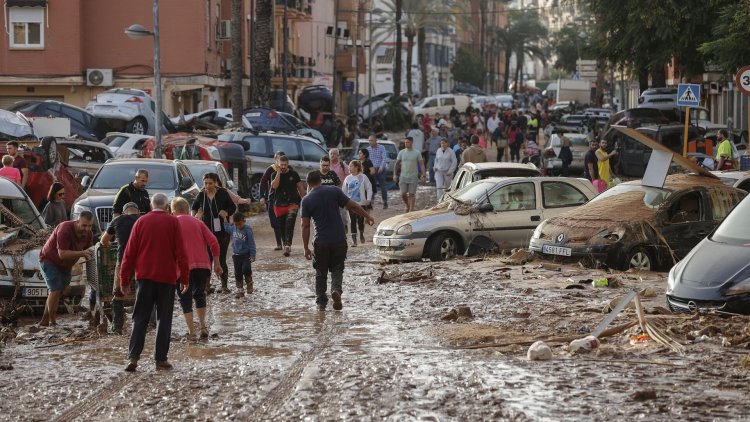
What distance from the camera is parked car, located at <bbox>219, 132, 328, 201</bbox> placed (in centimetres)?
3316

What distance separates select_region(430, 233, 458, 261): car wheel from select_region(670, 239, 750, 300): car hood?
7.66m

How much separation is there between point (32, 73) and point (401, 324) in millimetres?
39679

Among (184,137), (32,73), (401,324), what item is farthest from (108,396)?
(32,73)

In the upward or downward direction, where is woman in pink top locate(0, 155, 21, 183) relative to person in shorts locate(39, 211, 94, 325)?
upward

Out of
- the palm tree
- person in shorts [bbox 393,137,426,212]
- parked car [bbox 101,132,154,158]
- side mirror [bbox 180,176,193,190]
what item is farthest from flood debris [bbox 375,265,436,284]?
the palm tree

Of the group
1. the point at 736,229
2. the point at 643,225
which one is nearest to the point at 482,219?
the point at 643,225

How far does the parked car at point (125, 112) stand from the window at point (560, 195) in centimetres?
2219

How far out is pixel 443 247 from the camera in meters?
21.2

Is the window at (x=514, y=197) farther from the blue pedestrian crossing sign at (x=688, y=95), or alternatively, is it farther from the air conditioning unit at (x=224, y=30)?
the air conditioning unit at (x=224, y=30)

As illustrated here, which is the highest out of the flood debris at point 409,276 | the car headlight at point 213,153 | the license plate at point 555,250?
the car headlight at point 213,153

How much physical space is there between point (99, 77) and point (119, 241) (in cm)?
3853

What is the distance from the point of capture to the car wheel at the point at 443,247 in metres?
21.0

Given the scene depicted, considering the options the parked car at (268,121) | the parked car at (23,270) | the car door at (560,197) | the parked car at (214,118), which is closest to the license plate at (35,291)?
the parked car at (23,270)

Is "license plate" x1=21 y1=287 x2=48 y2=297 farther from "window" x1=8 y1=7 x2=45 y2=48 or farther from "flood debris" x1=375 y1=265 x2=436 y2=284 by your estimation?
"window" x1=8 y1=7 x2=45 y2=48
